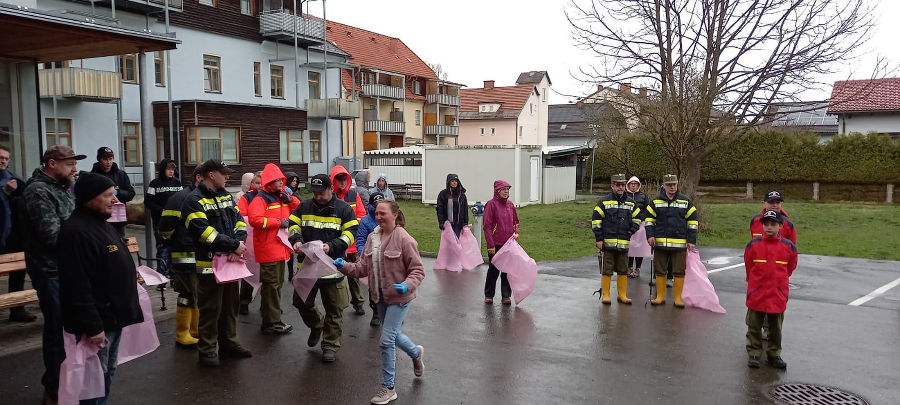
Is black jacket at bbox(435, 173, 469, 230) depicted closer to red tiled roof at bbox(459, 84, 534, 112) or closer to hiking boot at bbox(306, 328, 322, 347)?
hiking boot at bbox(306, 328, 322, 347)

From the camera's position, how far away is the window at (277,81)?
35312 mm

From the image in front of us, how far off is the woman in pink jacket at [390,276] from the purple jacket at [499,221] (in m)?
3.83

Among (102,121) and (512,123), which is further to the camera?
(512,123)

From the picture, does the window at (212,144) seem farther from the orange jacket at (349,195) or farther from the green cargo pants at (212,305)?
the green cargo pants at (212,305)

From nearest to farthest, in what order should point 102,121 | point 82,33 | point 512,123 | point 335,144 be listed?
point 82,33, point 102,121, point 335,144, point 512,123

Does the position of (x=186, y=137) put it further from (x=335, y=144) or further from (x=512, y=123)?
(x=512, y=123)

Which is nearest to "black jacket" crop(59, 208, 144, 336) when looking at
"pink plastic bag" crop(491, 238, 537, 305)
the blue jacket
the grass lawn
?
the blue jacket

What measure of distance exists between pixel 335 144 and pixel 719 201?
21.3m

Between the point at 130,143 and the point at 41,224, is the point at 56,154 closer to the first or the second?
the point at 41,224

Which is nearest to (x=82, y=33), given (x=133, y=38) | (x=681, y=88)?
(x=133, y=38)

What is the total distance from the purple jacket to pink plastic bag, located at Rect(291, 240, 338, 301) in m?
3.57

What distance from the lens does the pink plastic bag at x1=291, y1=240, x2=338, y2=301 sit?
6.33 m

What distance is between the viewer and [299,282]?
21.4 feet

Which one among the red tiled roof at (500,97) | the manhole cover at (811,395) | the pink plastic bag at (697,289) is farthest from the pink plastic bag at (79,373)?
the red tiled roof at (500,97)
